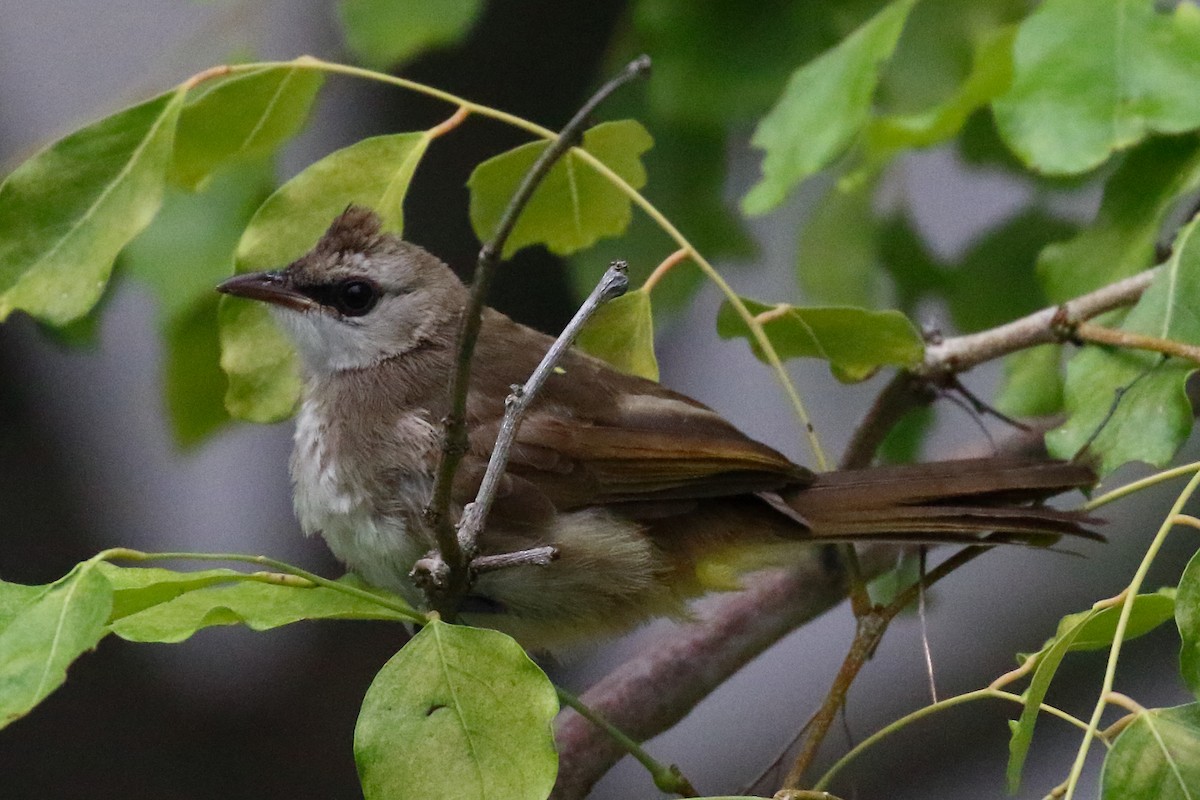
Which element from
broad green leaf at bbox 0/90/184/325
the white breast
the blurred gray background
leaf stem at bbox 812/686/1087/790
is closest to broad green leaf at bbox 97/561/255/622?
broad green leaf at bbox 0/90/184/325

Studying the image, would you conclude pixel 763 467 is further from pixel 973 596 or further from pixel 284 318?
pixel 973 596

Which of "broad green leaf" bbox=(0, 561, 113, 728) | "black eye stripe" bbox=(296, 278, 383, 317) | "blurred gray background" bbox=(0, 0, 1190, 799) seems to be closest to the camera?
"broad green leaf" bbox=(0, 561, 113, 728)

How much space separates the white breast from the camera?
2.32 m

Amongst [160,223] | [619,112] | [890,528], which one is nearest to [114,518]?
[160,223]

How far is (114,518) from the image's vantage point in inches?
182

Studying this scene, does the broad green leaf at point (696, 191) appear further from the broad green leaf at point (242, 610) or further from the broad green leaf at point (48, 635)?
the broad green leaf at point (48, 635)

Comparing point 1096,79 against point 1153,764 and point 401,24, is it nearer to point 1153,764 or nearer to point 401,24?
point 1153,764

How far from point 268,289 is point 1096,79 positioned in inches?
54.6

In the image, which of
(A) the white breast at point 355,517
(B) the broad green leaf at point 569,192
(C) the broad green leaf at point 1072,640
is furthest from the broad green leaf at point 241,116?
(C) the broad green leaf at point 1072,640

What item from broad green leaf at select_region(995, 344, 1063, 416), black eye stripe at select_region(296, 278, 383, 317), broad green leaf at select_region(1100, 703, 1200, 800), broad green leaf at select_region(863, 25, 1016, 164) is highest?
broad green leaf at select_region(863, 25, 1016, 164)

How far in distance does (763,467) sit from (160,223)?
50.0 inches

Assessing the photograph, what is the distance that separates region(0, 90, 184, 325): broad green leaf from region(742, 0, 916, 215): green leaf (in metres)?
0.96

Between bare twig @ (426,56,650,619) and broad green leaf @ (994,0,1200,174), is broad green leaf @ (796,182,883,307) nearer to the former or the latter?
broad green leaf @ (994,0,1200,174)

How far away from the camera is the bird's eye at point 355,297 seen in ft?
8.73
